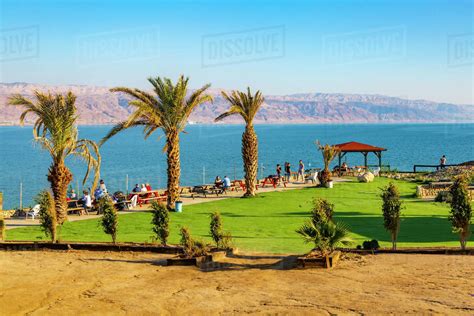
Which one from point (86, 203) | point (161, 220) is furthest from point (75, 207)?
point (161, 220)

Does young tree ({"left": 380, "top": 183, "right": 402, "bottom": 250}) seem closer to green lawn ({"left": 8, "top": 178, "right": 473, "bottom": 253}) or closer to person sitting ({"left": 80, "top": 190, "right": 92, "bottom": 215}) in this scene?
green lawn ({"left": 8, "top": 178, "right": 473, "bottom": 253})

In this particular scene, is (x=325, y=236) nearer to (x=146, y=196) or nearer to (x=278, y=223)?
(x=278, y=223)

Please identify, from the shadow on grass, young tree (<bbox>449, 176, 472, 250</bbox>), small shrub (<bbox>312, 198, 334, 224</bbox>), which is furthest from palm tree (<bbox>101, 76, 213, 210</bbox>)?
young tree (<bbox>449, 176, 472, 250</bbox>)

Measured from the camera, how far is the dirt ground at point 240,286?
1095 centimetres

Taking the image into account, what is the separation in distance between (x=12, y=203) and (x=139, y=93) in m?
26.3

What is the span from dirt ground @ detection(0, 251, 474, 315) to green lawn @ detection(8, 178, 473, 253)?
9.78 feet

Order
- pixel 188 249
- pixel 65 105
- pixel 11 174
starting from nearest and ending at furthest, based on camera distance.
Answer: pixel 188 249 → pixel 65 105 → pixel 11 174

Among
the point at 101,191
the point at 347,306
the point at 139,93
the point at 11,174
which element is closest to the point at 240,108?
the point at 139,93

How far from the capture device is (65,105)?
949 inches

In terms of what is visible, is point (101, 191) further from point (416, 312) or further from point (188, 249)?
point (416, 312)

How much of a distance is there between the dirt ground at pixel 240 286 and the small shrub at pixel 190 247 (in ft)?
2.15

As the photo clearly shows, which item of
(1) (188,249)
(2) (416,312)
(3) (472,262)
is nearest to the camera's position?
(2) (416,312)

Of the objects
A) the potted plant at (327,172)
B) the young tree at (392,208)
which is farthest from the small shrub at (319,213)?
the potted plant at (327,172)

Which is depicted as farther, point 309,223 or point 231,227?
point 231,227
